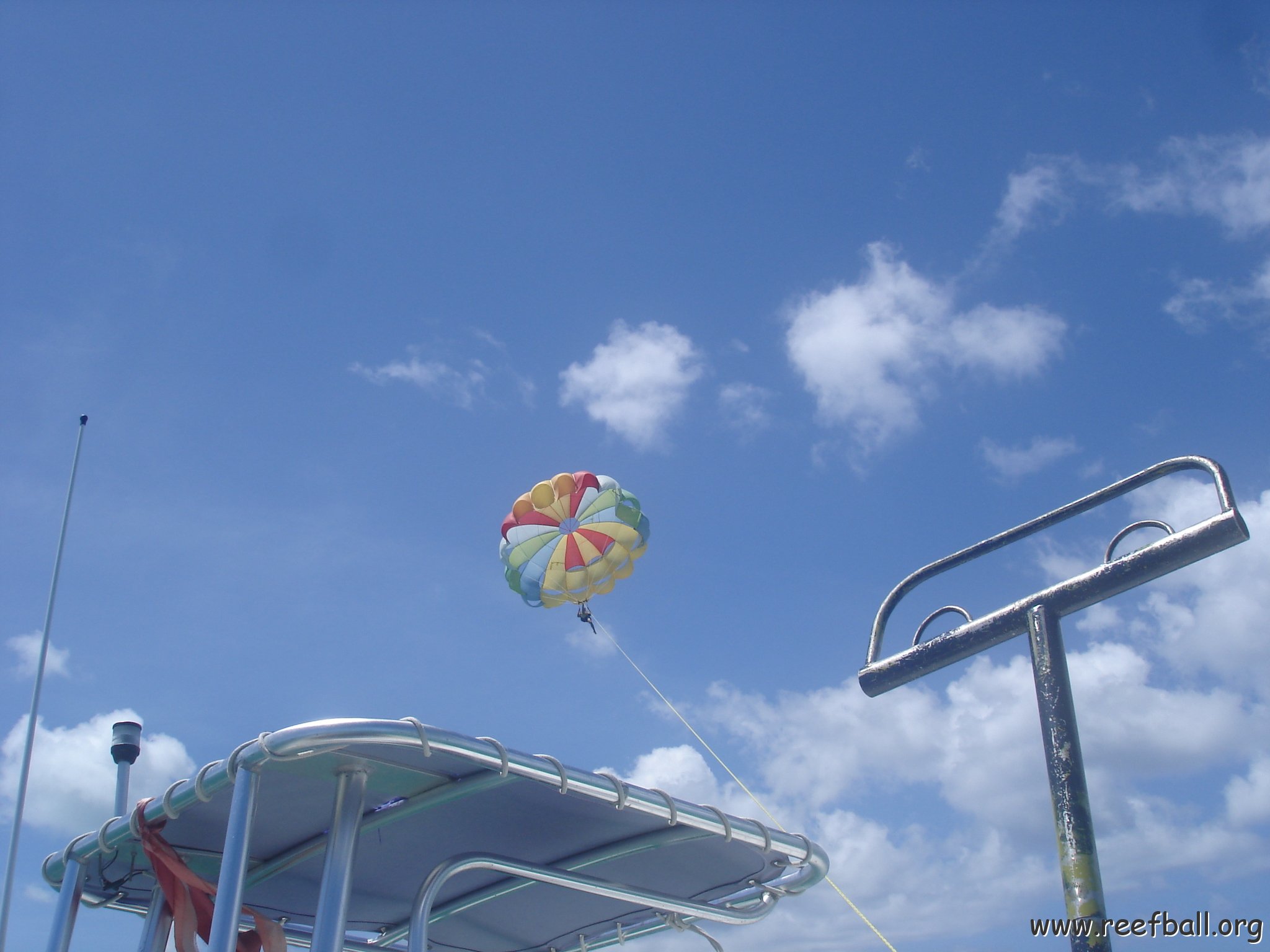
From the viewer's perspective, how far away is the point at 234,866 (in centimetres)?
455

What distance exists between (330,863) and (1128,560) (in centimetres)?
368

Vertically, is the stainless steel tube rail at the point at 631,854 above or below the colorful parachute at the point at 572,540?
below

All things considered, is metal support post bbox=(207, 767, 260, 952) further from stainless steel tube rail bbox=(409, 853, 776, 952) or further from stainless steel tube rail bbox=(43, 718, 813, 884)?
stainless steel tube rail bbox=(409, 853, 776, 952)

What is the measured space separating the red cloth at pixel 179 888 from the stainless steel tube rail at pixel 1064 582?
3.62 meters

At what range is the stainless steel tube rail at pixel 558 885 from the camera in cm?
479

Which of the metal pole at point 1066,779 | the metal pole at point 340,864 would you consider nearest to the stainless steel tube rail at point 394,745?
the metal pole at point 340,864

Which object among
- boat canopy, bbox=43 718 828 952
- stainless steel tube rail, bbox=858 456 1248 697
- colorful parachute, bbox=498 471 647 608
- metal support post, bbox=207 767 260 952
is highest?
colorful parachute, bbox=498 471 647 608

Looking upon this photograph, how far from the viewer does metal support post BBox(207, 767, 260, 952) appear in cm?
445

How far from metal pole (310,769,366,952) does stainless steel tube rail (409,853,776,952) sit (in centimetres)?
32

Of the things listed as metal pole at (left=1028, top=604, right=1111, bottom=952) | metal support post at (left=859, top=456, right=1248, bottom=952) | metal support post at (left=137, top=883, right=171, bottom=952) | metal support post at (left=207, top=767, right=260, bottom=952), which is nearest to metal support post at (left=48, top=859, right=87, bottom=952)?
metal support post at (left=137, top=883, right=171, bottom=952)

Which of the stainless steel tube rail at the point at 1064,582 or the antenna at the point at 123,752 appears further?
the antenna at the point at 123,752

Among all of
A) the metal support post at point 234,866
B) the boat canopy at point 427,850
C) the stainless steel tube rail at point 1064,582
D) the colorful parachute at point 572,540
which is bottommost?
the metal support post at point 234,866

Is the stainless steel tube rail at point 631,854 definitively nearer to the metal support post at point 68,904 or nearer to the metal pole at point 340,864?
the metal pole at point 340,864

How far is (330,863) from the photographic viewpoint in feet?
15.6
